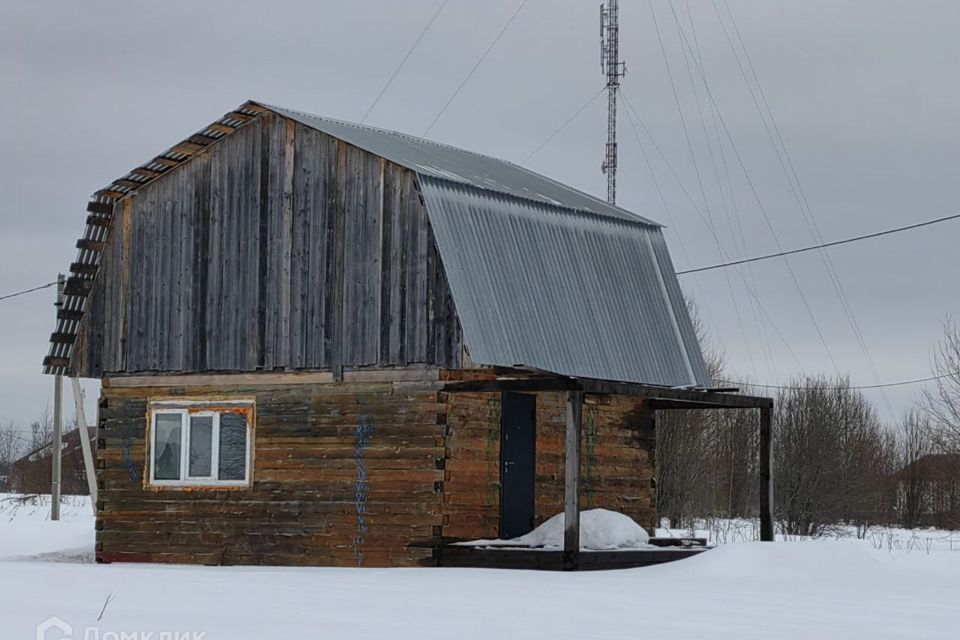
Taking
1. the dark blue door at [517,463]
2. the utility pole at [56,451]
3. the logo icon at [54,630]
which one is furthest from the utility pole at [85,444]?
the logo icon at [54,630]

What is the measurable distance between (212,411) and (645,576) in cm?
787

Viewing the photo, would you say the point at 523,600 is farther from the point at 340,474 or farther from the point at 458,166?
the point at 458,166

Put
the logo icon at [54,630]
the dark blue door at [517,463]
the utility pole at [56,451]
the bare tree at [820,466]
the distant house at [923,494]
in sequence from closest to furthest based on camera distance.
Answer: the logo icon at [54,630]
the dark blue door at [517,463]
the utility pole at [56,451]
the bare tree at [820,466]
the distant house at [923,494]

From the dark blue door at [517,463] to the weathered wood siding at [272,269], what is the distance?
1.92m

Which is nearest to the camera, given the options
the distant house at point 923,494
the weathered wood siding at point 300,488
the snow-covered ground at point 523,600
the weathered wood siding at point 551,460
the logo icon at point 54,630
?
the logo icon at point 54,630

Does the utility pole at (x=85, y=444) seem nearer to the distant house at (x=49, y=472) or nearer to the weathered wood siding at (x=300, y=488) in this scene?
the weathered wood siding at (x=300, y=488)

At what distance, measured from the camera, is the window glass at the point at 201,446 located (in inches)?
910

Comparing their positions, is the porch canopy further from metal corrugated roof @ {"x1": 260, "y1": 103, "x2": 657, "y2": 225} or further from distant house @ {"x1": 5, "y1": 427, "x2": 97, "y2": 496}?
distant house @ {"x1": 5, "y1": 427, "x2": 97, "y2": 496}

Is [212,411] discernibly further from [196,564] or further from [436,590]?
[436,590]

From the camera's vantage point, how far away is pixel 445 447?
21.1m

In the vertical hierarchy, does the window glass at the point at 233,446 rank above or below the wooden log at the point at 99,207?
below

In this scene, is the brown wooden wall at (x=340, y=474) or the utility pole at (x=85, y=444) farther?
the utility pole at (x=85, y=444)

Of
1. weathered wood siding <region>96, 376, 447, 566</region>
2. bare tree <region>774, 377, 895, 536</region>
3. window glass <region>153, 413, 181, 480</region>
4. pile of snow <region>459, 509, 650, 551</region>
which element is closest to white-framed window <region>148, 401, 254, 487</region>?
window glass <region>153, 413, 181, 480</region>

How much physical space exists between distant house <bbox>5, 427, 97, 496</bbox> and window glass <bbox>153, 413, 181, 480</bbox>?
3388 centimetres
